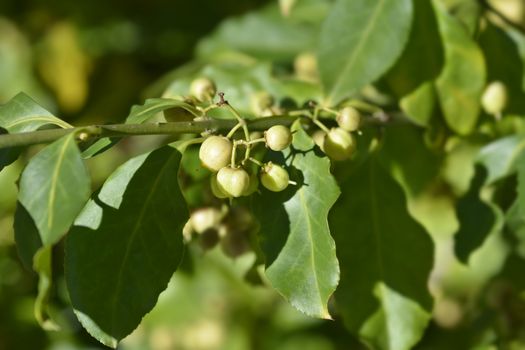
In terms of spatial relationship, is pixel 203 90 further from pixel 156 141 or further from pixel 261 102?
pixel 156 141

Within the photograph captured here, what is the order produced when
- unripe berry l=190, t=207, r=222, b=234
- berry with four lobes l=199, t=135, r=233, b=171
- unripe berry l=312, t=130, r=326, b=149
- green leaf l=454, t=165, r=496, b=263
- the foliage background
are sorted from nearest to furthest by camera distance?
berry with four lobes l=199, t=135, r=233, b=171, unripe berry l=312, t=130, r=326, b=149, unripe berry l=190, t=207, r=222, b=234, green leaf l=454, t=165, r=496, b=263, the foliage background

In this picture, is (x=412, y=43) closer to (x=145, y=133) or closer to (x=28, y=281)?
(x=145, y=133)

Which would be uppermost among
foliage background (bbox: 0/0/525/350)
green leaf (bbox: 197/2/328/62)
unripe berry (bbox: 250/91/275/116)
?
unripe berry (bbox: 250/91/275/116)

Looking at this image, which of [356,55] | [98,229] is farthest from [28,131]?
[356,55]

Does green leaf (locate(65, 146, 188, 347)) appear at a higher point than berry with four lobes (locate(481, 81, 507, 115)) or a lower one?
higher

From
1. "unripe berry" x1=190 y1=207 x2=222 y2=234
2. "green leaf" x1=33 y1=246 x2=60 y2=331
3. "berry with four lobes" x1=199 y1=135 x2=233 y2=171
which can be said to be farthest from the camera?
"unripe berry" x1=190 y1=207 x2=222 y2=234

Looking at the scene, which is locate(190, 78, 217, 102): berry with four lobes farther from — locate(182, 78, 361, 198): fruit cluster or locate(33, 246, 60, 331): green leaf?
locate(33, 246, 60, 331): green leaf

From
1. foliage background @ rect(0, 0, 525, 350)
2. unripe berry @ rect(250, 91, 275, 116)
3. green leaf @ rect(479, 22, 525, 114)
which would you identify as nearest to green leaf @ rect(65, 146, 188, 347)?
unripe berry @ rect(250, 91, 275, 116)
